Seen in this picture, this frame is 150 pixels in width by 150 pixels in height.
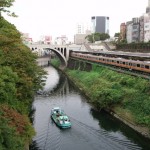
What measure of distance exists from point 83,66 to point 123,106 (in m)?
35.9

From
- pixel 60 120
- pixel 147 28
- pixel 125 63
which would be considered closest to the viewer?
pixel 60 120

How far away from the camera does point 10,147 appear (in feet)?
46.8

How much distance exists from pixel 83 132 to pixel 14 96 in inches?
326

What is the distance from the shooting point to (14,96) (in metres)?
21.0

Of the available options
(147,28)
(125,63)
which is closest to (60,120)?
(125,63)

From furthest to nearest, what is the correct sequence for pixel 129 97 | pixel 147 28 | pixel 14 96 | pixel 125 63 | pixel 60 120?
pixel 147 28
pixel 125 63
pixel 129 97
pixel 60 120
pixel 14 96

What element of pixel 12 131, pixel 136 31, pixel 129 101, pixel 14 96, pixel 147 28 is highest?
pixel 147 28

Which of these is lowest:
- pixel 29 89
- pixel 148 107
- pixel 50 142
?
pixel 50 142

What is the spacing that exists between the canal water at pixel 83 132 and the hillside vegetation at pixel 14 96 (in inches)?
135

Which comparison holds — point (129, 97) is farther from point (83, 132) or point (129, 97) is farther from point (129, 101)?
point (83, 132)

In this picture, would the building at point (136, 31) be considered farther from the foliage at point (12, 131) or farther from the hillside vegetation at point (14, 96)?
the foliage at point (12, 131)

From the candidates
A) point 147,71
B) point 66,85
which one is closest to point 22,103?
point 147,71

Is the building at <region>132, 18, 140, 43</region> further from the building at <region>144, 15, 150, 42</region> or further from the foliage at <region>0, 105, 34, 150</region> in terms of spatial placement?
the foliage at <region>0, 105, 34, 150</region>

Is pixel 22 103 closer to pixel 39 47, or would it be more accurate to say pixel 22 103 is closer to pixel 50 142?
pixel 50 142
